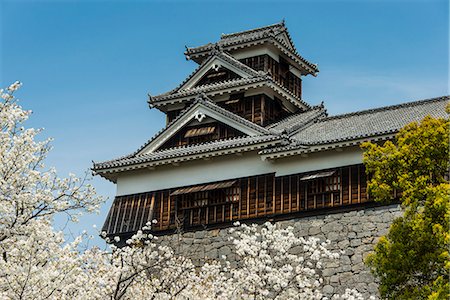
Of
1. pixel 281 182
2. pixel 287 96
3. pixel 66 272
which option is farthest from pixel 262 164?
pixel 66 272

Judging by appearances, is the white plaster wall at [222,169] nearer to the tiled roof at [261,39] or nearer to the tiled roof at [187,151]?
the tiled roof at [187,151]

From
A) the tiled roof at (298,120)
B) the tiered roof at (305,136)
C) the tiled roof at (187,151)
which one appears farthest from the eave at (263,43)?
the tiled roof at (187,151)

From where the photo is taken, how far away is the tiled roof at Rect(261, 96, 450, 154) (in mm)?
26359

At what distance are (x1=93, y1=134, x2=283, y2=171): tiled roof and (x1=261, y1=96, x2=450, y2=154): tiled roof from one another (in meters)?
0.74

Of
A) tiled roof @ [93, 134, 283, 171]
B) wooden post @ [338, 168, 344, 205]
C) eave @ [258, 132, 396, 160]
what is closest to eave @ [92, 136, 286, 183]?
tiled roof @ [93, 134, 283, 171]

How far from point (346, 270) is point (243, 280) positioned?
8119mm

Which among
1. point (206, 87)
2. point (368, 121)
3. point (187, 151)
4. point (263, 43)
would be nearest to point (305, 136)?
point (368, 121)

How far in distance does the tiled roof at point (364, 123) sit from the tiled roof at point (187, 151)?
737 mm

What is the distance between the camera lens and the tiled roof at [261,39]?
3333 cm

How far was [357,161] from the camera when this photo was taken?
2605 centimetres

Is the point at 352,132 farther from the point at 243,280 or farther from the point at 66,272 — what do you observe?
the point at 66,272

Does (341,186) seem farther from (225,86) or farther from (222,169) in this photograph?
(225,86)

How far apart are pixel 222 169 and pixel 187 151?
143 cm

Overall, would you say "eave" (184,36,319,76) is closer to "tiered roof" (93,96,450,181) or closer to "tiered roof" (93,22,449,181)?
"tiered roof" (93,22,449,181)
